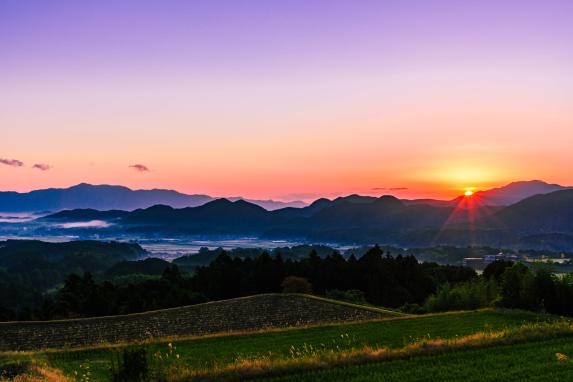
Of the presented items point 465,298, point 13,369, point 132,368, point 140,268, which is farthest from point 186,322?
point 140,268

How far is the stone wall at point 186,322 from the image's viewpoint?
33.5m

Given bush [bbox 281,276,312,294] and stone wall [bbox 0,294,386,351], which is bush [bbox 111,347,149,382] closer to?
stone wall [bbox 0,294,386,351]

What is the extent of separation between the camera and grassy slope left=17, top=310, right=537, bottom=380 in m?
23.0

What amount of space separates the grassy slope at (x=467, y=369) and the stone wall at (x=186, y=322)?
72.4 feet

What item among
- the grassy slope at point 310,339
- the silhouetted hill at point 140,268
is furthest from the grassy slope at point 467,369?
the silhouetted hill at point 140,268

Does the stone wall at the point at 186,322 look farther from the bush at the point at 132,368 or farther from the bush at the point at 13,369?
the bush at the point at 132,368

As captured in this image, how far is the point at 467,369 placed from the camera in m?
15.1

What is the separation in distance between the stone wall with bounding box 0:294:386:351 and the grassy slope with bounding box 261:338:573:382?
72.4 ft

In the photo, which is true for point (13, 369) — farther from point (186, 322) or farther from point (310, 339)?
point (186, 322)

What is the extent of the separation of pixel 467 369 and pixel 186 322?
2726 cm

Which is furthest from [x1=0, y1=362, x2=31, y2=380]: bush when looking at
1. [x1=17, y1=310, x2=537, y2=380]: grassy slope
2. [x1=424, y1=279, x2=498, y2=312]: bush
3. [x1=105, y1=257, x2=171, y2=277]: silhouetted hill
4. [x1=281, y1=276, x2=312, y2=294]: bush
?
[x1=105, y1=257, x2=171, y2=277]: silhouetted hill

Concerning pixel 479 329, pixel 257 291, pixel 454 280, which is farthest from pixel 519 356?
pixel 454 280

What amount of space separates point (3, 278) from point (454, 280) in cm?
15332

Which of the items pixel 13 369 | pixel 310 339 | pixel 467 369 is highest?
pixel 467 369
